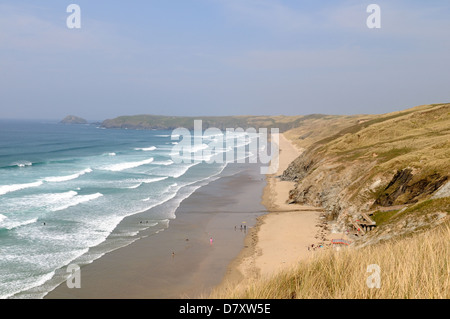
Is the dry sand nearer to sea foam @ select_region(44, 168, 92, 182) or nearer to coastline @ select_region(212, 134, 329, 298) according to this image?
coastline @ select_region(212, 134, 329, 298)

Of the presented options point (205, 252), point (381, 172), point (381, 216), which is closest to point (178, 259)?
point (205, 252)

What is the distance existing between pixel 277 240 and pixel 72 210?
69.6 ft

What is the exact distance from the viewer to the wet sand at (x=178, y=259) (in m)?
21.6

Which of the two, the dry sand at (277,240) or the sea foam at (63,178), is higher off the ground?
the sea foam at (63,178)

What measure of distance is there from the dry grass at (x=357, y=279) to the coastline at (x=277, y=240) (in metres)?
12.4

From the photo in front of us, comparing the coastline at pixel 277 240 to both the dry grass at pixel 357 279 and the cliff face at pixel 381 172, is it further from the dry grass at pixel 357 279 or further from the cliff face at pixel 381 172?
the dry grass at pixel 357 279

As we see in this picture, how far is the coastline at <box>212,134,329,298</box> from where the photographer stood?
974 inches

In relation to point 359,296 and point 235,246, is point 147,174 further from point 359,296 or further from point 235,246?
point 359,296

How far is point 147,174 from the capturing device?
205ft

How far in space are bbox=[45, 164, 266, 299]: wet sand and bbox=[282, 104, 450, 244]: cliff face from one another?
7995 millimetres

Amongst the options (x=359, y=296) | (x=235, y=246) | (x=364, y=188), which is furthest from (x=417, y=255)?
(x=364, y=188)

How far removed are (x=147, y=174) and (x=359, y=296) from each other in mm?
58943

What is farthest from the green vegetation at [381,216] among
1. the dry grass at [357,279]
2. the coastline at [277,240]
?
the dry grass at [357,279]

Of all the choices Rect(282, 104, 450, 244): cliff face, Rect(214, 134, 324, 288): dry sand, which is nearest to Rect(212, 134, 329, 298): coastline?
Rect(214, 134, 324, 288): dry sand
